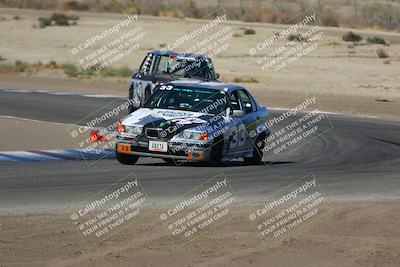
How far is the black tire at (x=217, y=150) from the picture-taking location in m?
17.6

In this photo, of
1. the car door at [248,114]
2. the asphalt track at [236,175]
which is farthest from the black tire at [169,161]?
the car door at [248,114]

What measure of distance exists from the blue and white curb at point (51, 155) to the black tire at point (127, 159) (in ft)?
3.46

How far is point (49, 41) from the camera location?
180 feet

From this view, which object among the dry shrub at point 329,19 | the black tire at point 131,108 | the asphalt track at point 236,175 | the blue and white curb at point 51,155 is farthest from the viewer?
the dry shrub at point 329,19

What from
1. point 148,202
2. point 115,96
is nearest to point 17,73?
point 115,96

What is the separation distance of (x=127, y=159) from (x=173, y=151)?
0.92 meters

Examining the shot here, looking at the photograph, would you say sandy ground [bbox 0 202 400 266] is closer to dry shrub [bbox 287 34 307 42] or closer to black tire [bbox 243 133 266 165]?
black tire [bbox 243 133 266 165]

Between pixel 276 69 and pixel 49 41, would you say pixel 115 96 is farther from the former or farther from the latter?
pixel 49 41

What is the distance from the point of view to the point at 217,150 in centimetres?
1770

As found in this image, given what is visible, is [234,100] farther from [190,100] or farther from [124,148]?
[124,148]

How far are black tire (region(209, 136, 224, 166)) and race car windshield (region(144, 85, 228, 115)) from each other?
654 mm

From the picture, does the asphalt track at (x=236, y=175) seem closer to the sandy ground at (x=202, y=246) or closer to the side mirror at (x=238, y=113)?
the side mirror at (x=238, y=113)

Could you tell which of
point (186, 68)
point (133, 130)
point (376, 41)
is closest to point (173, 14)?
point (376, 41)

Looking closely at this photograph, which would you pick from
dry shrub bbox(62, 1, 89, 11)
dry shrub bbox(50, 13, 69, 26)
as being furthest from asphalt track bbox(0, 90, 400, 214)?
dry shrub bbox(62, 1, 89, 11)
